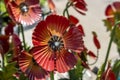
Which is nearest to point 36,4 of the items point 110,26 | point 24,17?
point 24,17

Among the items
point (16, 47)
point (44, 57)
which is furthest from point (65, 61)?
point (16, 47)

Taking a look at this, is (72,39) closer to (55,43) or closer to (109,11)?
(55,43)

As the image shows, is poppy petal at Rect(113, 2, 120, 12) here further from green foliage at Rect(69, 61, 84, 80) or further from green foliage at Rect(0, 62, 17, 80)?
green foliage at Rect(0, 62, 17, 80)

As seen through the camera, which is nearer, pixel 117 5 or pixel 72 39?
pixel 72 39

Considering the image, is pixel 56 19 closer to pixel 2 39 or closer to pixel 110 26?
pixel 2 39

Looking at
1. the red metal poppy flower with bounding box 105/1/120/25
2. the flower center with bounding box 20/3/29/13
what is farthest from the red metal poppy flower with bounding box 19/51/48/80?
the red metal poppy flower with bounding box 105/1/120/25

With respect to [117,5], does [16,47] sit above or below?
below
